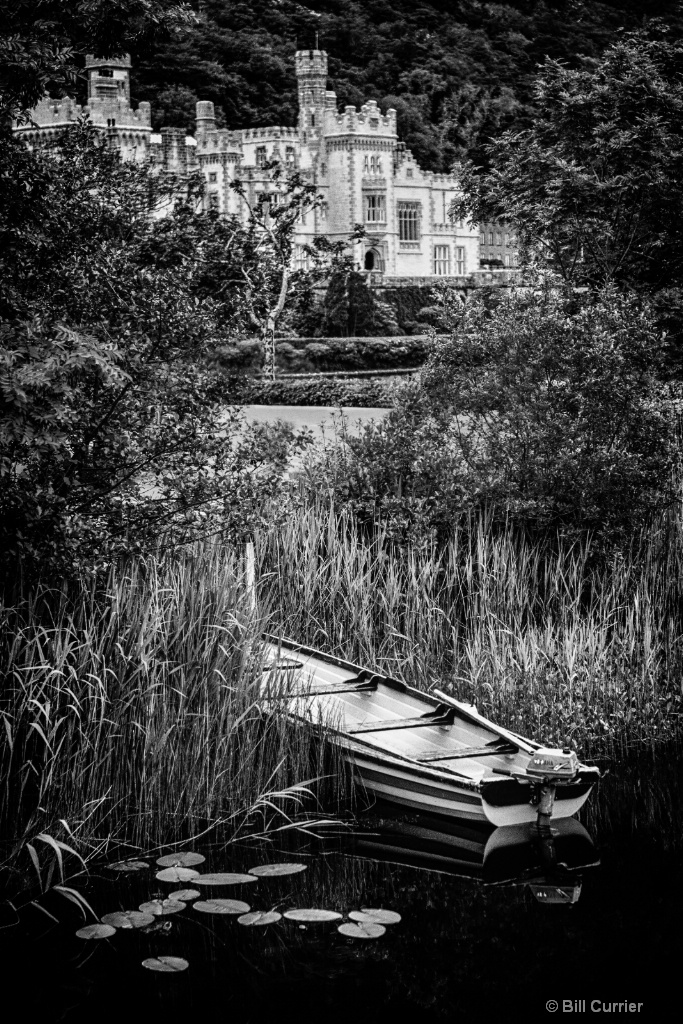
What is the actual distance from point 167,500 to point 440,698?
2.00m

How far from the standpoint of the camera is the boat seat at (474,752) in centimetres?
715

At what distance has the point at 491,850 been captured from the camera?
688 centimetres

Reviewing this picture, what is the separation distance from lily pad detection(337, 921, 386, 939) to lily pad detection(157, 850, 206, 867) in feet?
2.76

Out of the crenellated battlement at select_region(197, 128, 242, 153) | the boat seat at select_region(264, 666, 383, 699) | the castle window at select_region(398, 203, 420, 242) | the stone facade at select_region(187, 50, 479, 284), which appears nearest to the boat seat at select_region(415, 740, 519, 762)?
the boat seat at select_region(264, 666, 383, 699)

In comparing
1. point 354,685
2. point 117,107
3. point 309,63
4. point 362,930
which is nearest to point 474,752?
point 354,685

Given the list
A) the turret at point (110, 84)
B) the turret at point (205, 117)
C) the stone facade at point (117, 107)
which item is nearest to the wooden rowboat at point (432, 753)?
the stone facade at point (117, 107)

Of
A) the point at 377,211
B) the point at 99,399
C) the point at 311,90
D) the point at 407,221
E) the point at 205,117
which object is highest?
the point at 311,90

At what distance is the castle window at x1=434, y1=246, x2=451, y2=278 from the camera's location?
67.5 metres

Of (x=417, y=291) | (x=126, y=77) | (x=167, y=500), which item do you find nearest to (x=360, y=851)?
(x=167, y=500)

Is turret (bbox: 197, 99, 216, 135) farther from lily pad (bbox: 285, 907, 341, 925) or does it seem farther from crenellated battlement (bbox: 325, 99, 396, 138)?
lily pad (bbox: 285, 907, 341, 925)

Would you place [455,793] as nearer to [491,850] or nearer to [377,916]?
[491,850]

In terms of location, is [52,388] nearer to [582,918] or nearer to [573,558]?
[582,918]

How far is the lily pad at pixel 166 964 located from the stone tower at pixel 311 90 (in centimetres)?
5888

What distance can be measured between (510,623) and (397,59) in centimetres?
7119
